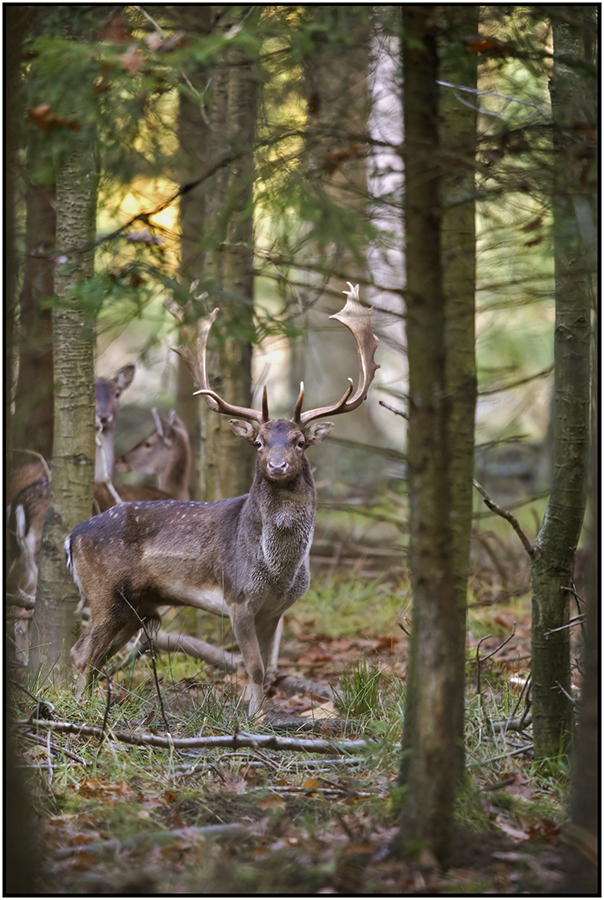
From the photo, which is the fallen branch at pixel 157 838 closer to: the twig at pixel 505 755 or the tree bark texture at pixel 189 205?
the twig at pixel 505 755

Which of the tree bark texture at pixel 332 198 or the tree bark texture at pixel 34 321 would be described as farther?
the tree bark texture at pixel 34 321

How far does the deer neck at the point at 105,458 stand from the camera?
330 inches

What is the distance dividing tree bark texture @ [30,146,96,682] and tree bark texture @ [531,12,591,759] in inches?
128

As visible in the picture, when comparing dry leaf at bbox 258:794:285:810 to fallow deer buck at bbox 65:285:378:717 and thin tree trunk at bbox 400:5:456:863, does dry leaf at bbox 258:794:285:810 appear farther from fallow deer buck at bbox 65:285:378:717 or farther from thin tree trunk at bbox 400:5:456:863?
fallow deer buck at bbox 65:285:378:717

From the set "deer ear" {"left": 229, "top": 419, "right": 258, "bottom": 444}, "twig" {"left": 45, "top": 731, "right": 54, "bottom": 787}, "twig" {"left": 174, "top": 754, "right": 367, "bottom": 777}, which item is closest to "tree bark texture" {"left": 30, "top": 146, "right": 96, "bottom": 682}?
"deer ear" {"left": 229, "top": 419, "right": 258, "bottom": 444}

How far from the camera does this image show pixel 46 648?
5.66 m

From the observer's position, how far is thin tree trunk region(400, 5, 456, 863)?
2926 millimetres

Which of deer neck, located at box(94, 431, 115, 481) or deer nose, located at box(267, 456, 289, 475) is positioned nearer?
deer nose, located at box(267, 456, 289, 475)

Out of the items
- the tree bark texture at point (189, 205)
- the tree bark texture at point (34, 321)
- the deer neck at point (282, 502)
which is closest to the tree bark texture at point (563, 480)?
the deer neck at point (282, 502)

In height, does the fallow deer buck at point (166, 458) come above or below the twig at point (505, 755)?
above

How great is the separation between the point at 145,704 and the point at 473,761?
203 centimetres

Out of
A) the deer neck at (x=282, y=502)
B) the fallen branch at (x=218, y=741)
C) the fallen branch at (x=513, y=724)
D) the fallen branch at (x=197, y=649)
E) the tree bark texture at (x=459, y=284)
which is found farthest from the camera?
the fallen branch at (x=197, y=649)

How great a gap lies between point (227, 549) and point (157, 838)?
289cm

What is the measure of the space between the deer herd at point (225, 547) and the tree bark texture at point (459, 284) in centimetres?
145
